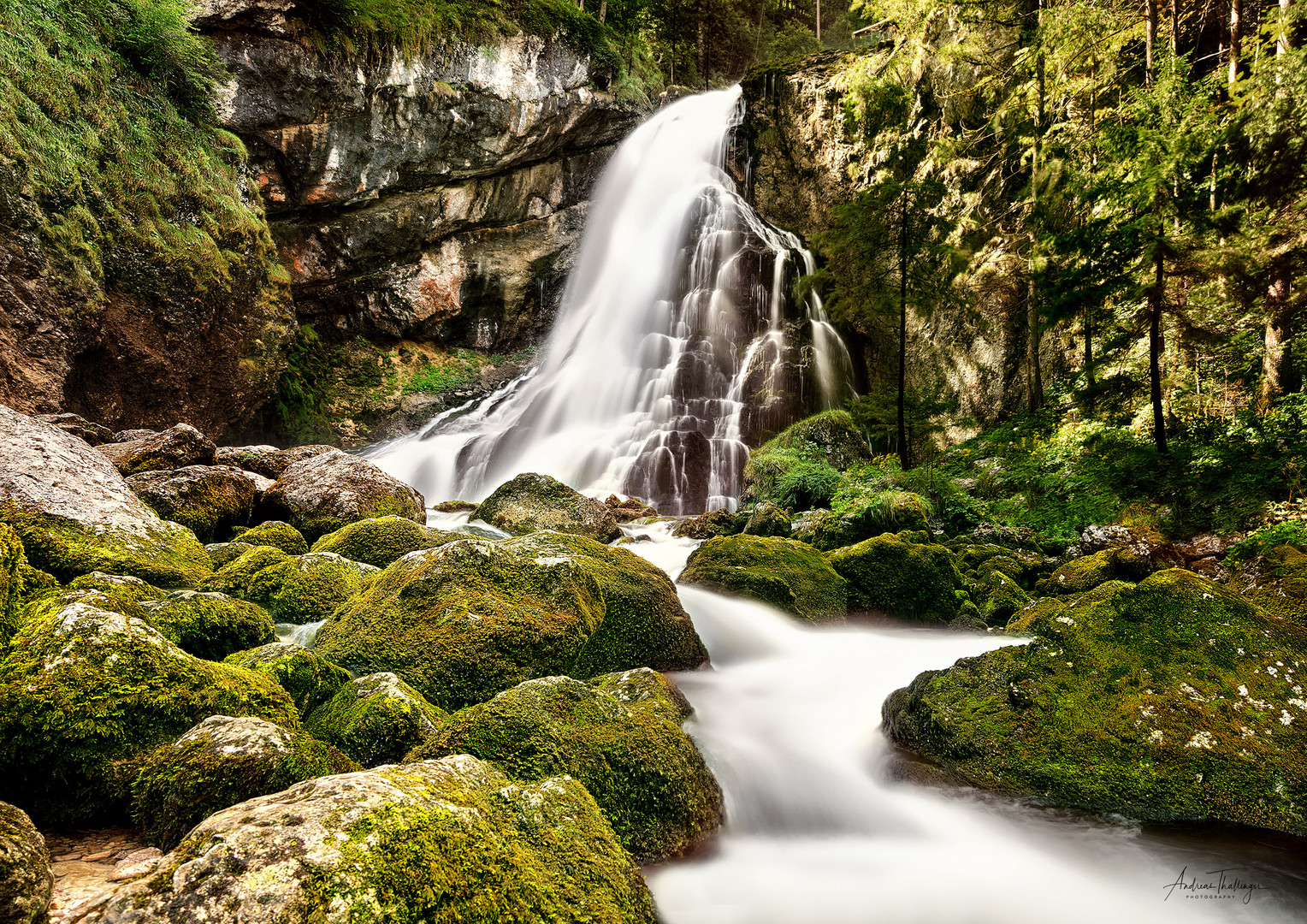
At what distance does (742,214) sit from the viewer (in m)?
20.6

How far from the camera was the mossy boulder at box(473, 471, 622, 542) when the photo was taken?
9.44 m

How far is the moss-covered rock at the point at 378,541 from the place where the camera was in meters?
6.43

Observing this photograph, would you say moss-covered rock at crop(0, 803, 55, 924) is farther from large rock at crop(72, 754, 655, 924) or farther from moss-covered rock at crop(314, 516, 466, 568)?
moss-covered rock at crop(314, 516, 466, 568)

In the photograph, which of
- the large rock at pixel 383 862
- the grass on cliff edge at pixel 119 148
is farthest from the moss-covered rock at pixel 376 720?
the grass on cliff edge at pixel 119 148

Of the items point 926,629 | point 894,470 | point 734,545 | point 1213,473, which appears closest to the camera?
point 926,629

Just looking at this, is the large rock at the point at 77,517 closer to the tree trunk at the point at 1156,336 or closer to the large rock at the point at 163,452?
the large rock at the point at 163,452

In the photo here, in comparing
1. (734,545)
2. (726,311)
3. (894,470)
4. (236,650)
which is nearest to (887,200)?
(894,470)

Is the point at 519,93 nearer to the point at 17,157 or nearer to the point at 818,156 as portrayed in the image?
the point at 818,156

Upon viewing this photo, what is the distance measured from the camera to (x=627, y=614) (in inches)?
196

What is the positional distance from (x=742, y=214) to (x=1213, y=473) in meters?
15.3

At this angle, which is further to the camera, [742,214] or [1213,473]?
[742,214]

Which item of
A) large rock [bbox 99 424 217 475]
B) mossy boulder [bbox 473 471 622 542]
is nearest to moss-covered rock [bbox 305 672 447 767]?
mossy boulder [bbox 473 471 622 542]

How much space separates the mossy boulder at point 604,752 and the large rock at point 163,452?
7733 mm

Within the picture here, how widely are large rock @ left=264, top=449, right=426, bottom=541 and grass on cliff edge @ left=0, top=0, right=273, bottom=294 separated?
7060 millimetres
